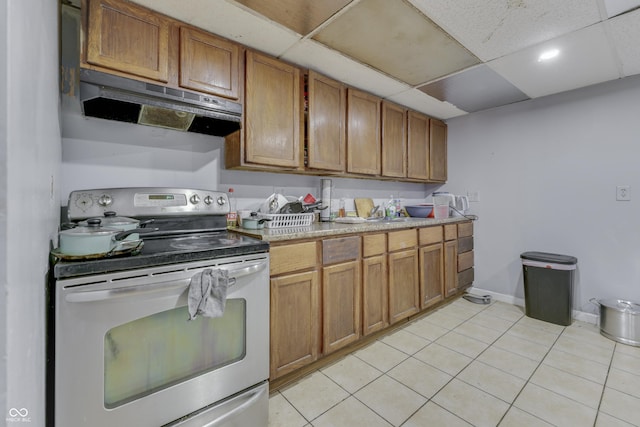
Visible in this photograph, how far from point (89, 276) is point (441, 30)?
220 centimetres

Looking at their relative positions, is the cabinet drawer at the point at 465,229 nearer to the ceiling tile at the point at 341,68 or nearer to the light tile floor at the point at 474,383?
the light tile floor at the point at 474,383

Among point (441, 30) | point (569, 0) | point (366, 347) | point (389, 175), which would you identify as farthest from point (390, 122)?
point (366, 347)

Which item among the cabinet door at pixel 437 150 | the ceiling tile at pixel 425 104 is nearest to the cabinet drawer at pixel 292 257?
the ceiling tile at pixel 425 104

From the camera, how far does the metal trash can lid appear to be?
247 centimetres

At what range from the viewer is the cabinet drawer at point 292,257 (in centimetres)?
157

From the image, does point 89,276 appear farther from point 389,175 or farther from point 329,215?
point 389,175

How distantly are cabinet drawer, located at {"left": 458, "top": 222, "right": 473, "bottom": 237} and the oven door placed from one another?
2541 mm

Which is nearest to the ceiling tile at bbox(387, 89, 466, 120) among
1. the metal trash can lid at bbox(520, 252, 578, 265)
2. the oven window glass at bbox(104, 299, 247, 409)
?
the metal trash can lid at bbox(520, 252, 578, 265)

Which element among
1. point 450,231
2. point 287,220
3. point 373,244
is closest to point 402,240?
point 373,244

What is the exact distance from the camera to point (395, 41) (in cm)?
182

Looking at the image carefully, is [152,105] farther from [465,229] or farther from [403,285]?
[465,229]

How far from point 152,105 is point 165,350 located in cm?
115

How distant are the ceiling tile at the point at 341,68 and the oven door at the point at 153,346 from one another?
57.8 inches

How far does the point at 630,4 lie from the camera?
148cm
